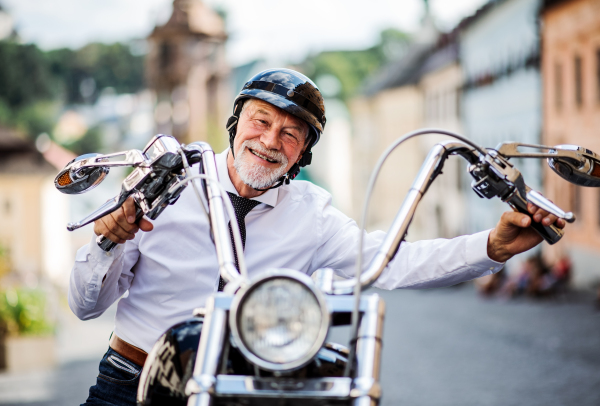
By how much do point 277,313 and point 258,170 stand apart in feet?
3.53

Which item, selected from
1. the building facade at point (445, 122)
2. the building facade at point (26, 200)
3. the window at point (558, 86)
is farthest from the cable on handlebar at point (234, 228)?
the building facade at point (26, 200)

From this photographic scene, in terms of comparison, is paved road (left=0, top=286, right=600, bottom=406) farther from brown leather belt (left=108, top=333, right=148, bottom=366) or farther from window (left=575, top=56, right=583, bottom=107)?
brown leather belt (left=108, top=333, right=148, bottom=366)

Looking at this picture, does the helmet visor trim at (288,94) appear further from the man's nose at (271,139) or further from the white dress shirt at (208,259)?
the white dress shirt at (208,259)

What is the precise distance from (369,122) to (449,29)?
22402 millimetres

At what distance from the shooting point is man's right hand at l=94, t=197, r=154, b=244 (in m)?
2.17

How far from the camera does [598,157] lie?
2.14 m

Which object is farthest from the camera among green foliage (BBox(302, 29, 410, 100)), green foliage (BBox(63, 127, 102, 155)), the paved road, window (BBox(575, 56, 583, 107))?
green foliage (BBox(63, 127, 102, 155))

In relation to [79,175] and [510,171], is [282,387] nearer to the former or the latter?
[510,171]

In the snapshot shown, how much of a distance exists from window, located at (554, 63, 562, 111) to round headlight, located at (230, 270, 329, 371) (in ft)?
74.9

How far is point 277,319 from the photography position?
1562mm

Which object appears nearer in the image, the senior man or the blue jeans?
the senior man

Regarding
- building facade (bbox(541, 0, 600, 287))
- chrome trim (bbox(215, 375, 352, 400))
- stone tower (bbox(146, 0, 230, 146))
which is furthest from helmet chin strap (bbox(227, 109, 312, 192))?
stone tower (bbox(146, 0, 230, 146))

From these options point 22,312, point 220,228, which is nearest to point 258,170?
point 220,228

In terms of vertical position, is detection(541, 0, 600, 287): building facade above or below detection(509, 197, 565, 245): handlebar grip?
above
